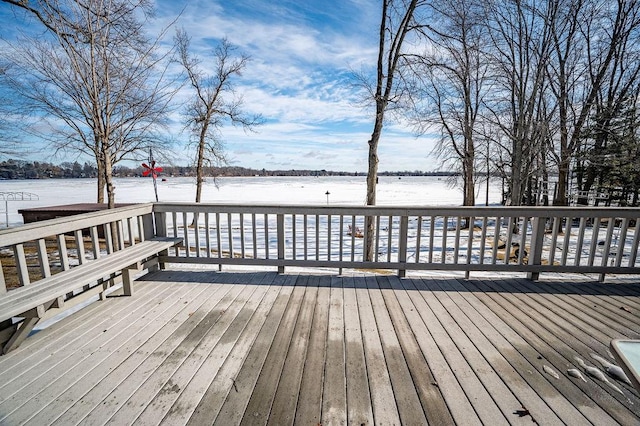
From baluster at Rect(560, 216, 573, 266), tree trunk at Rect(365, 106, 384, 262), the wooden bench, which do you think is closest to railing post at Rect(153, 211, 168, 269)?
the wooden bench

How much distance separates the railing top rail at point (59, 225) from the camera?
1.99m

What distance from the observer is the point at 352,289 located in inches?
119

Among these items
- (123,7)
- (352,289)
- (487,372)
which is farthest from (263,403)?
(123,7)

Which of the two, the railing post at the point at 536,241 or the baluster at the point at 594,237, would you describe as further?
the railing post at the point at 536,241

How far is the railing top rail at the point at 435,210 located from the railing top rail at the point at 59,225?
25.4 inches

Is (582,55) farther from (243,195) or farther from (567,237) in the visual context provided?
(243,195)

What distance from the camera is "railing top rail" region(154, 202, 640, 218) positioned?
10.2 ft

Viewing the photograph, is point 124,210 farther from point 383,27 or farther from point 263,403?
point 383,27

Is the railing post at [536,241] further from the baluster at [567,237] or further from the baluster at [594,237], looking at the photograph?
the baluster at [594,237]

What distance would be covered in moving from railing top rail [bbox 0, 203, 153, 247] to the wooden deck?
0.77 metres

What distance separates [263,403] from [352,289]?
1702 millimetres

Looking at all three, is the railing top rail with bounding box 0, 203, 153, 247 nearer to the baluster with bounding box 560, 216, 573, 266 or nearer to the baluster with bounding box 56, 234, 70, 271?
the baluster with bounding box 56, 234, 70, 271

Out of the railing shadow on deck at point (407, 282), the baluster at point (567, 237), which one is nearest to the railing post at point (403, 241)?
the railing shadow on deck at point (407, 282)

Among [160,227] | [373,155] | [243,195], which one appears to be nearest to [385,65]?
[373,155]
